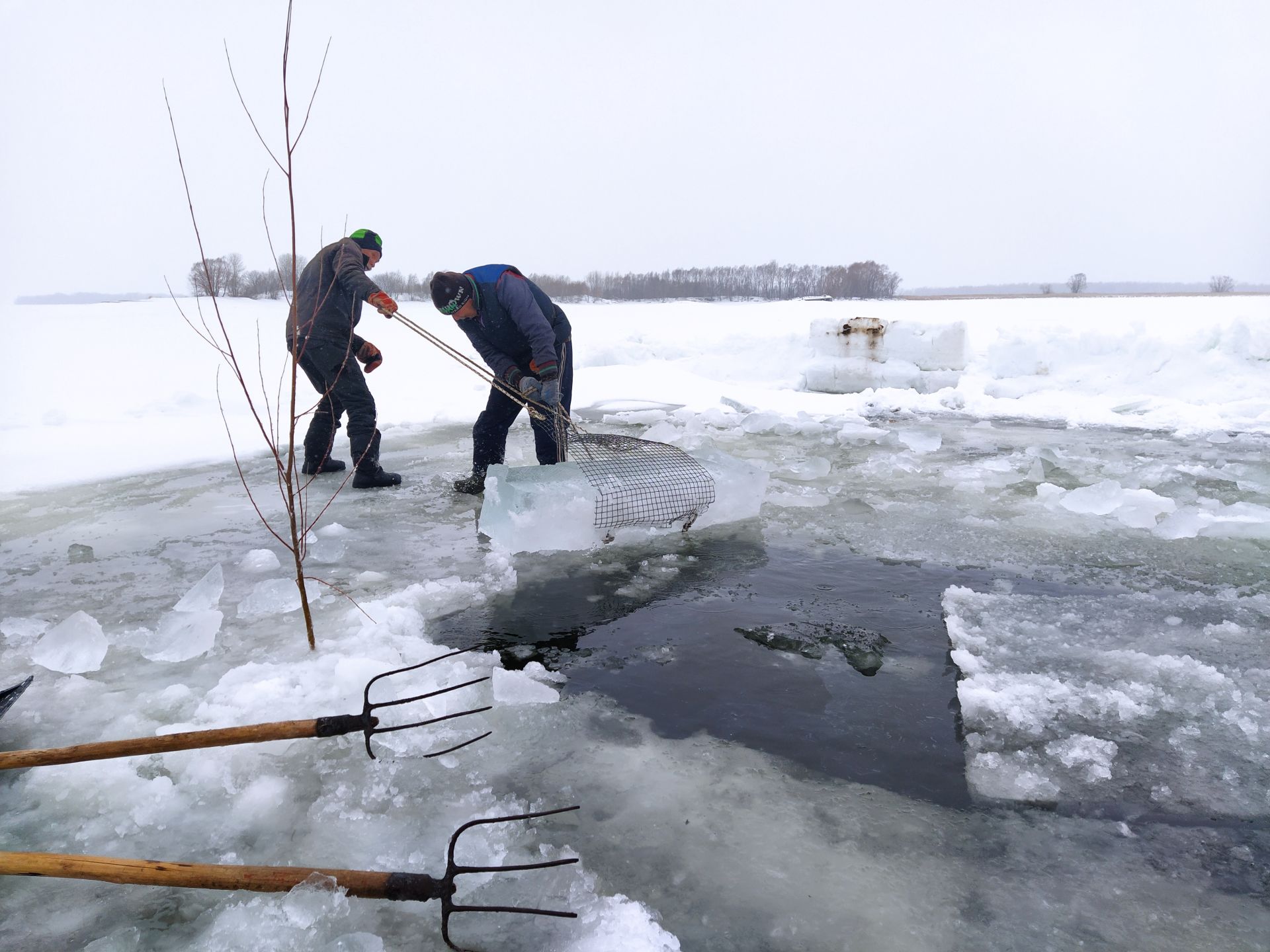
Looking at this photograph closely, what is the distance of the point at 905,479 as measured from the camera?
207 inches

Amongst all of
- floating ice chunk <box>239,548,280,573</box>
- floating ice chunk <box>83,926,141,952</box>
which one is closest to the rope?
floating ice chunk <box>239,548,280,573</box>

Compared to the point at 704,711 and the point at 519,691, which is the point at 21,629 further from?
the point at 704,711

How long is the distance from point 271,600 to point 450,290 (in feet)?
6.96

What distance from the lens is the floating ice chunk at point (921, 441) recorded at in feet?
20.5

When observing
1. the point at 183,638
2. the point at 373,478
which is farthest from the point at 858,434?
the point at 183,638

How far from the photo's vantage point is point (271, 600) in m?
3.02

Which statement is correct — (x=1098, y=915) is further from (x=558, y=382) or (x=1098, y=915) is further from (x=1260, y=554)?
(x=558, y=382)

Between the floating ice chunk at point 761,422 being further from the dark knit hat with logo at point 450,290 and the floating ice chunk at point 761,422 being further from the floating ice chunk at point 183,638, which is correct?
the floating ice chunk at point 183,638

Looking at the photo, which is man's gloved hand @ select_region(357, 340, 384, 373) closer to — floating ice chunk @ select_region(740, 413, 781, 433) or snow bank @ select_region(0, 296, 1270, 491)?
snow bank @ select_region(0, 296, 1270, 491)

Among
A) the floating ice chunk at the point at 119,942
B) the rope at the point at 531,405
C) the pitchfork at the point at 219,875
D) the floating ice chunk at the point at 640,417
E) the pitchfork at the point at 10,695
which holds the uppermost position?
the rope at the point at 531,405

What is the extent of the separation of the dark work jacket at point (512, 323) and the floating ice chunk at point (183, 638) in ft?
7.48

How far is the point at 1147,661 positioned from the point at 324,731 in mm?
2549

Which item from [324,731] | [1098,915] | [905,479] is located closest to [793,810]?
[1098,915]

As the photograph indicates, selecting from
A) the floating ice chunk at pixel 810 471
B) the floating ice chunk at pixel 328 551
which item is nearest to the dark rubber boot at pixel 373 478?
the floating ice chunk at pixel 328 551
